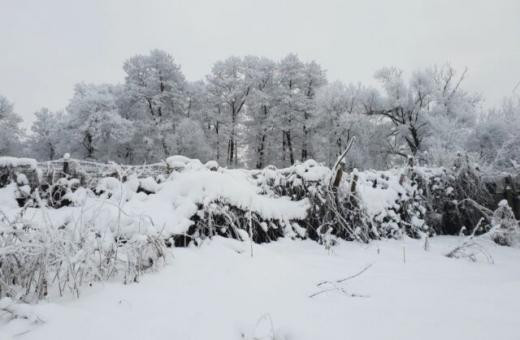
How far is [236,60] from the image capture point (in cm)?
2661

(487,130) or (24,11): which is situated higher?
(24,11)

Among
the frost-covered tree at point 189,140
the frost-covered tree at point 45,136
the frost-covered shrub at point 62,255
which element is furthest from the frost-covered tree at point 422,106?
the frost-covered tree at point 45,136

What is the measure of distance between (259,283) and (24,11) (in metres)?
14.1

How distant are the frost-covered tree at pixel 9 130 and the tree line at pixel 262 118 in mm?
98

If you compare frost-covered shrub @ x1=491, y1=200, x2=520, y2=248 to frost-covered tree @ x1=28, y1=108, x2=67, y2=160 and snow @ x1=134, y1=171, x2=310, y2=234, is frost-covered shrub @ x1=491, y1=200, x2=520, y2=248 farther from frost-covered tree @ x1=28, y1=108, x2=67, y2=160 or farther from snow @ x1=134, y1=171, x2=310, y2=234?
frost-covered tree @ x1=28, y1=108, x2=67, y2=160

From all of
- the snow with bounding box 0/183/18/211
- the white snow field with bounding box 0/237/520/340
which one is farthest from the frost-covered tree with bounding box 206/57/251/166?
the white snow field with bounding box 0/237/520/340

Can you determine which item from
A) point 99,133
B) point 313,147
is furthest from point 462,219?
point 99,133

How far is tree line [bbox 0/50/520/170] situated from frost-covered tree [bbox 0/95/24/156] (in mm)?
98

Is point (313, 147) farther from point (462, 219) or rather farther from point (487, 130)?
point (462, 219)

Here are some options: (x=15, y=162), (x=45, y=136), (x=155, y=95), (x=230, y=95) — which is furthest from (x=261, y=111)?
(x=15, y=162)

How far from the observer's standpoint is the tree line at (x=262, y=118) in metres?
19.3

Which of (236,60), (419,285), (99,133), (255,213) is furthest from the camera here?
(236,60)

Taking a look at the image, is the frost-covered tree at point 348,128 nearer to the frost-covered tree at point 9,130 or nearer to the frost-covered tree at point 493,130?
the frost-covered tree at point 493,130

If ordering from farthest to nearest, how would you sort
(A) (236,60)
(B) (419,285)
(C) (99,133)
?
(A) (236,60) → (C) (99,133) → (B) (419,285)
